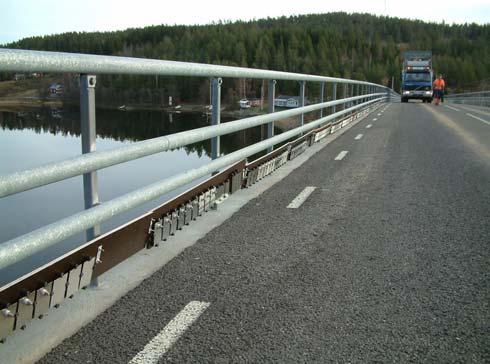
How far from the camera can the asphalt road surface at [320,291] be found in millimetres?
2326

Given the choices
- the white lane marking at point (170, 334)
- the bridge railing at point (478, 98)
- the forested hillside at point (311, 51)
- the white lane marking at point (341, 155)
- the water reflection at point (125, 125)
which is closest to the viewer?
the white lane marking at point (170, 334)

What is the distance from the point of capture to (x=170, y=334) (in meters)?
2.45

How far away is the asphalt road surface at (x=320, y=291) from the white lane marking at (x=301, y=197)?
0.20ft

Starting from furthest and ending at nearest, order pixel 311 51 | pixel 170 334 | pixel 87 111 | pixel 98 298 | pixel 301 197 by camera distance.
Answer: pixel 311 51 < pixel 301 197 < pixel 98 298 < pixel 87 111 < pixel 170 334

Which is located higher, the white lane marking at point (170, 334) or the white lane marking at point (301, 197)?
the white lane marking at point (301, 197)

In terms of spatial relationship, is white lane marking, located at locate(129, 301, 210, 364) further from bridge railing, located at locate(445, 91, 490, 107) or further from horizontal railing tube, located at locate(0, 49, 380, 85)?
bridge railing, located at locate(445, 91, 490, 107)

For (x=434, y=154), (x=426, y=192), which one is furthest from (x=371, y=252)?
(x=434, y=154)

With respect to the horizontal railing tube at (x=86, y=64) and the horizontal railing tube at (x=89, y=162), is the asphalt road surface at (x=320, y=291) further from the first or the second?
the horizontal railing tube at (x=86, y=64)

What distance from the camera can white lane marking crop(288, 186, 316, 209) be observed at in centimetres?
506

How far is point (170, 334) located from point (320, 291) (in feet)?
3.19

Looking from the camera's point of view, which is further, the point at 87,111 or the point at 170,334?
the point at 87,111

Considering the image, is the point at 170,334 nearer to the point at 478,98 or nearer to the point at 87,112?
the point at 87,112

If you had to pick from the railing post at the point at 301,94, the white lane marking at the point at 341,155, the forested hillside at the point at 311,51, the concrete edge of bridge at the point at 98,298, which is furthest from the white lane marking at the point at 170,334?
the forested hillside at the point at 311,51

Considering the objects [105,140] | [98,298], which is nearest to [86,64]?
[105,140]
